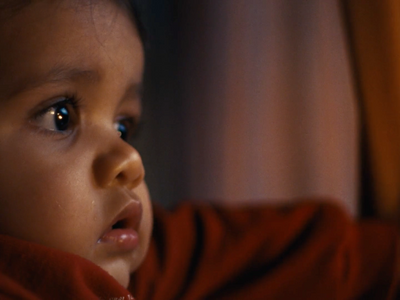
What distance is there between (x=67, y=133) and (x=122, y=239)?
0.09 meters

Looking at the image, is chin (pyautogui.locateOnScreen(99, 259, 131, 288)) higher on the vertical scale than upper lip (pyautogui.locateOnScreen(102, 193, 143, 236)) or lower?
lower

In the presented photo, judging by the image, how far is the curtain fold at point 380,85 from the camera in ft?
1.46

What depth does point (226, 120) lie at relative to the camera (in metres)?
0.73

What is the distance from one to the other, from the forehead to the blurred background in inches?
6.3

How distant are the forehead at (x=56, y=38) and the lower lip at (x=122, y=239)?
0.42ft

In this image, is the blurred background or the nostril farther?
the blurred background

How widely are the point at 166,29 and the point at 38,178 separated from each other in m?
0.33

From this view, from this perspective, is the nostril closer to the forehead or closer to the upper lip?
the upper lip

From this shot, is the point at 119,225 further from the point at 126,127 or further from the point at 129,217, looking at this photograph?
the point at 126,127

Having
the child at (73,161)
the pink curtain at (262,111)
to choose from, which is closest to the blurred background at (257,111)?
the pink curtain at (262,111)

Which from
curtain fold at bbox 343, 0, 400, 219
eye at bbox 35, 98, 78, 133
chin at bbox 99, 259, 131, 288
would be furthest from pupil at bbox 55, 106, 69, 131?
curtain fold at bbox 343, 0, 400, 219

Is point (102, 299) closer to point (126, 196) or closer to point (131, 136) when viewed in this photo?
point (126, 196)

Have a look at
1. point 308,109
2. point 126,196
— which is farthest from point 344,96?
point 126,196

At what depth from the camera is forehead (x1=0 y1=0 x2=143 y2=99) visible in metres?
0.33
